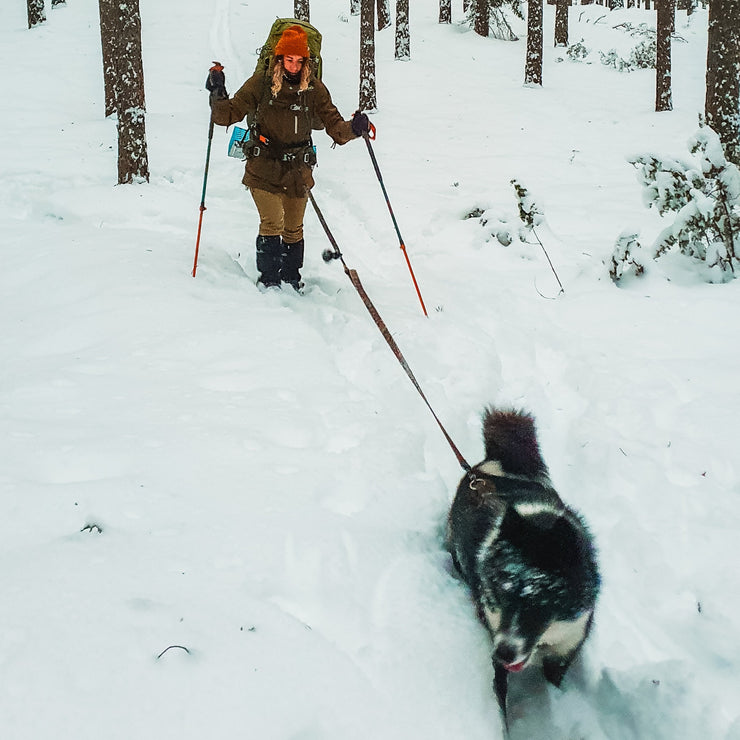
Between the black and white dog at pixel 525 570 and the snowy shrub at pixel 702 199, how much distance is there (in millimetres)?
3778

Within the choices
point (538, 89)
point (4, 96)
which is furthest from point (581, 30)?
point (4, 96)

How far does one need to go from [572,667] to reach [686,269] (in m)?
4.36

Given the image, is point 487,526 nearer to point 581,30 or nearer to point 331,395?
point 331,395

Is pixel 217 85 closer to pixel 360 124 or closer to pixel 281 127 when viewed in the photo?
pixel 281 127

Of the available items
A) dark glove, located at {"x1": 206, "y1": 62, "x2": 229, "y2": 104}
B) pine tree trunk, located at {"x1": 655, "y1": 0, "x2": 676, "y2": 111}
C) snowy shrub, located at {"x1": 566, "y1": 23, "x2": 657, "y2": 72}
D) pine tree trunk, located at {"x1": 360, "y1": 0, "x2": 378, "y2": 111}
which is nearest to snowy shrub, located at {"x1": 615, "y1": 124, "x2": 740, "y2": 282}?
→ dark glove, located at {"x1": 206, "y1": 62, "x2": 229, "y2": 104}

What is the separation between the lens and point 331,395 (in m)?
4.07

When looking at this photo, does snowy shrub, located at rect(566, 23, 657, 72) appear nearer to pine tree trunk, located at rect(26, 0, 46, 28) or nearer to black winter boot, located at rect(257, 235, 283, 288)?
pine tree trunk, located at rect(26, 0, 46, 28)

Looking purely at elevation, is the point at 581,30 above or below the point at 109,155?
above

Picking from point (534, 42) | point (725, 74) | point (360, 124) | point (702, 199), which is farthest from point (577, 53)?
point (360, 124)

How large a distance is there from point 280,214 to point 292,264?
499mm

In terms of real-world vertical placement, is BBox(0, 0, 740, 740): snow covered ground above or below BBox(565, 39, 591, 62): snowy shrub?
below

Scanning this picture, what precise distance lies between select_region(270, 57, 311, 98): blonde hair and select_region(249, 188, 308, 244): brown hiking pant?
0.84 metres

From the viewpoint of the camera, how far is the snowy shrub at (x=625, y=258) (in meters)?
5.57

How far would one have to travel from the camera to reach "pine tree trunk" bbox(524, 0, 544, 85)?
15492 mm
